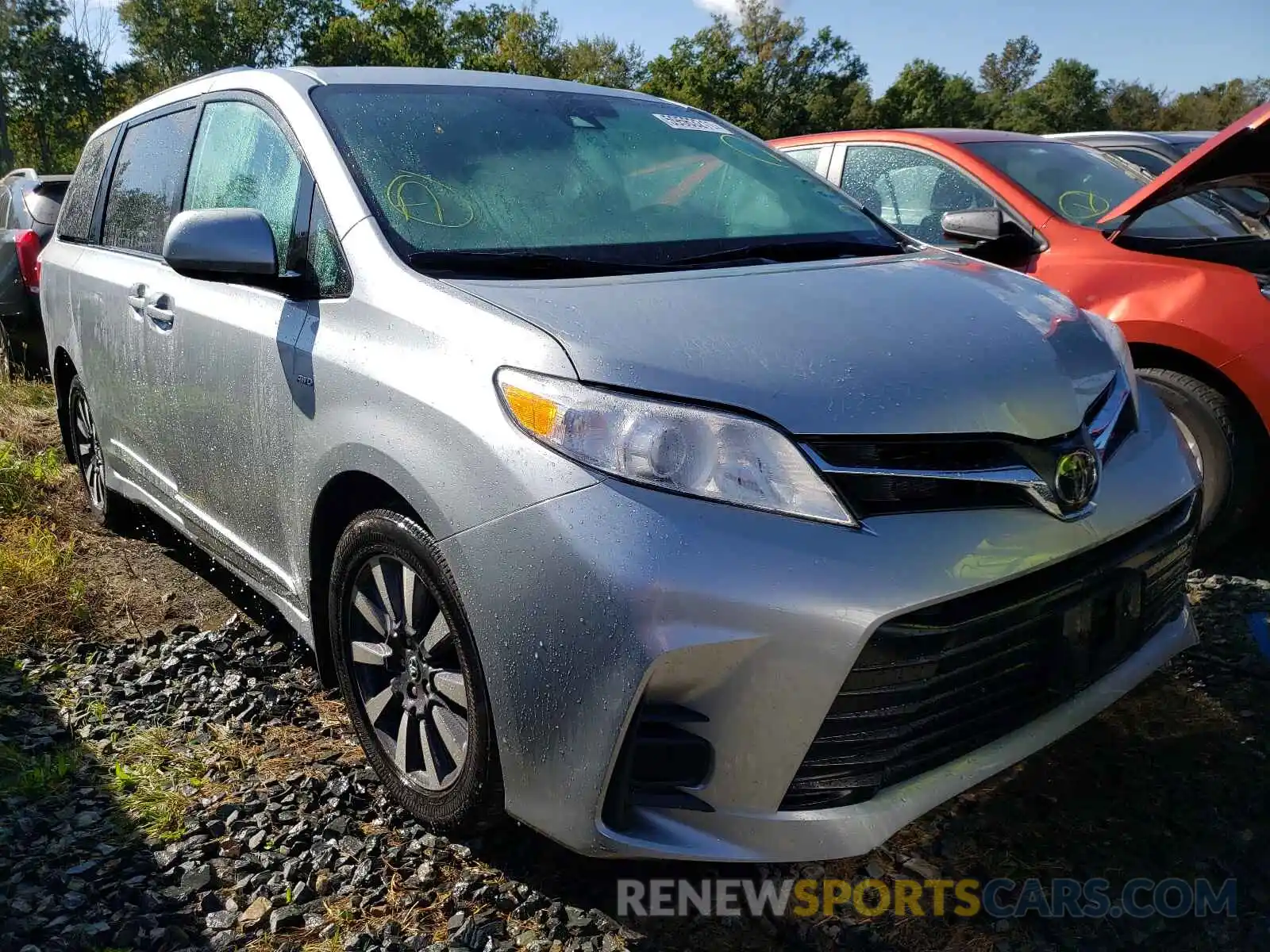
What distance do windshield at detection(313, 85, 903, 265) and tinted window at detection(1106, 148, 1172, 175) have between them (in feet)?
18.7

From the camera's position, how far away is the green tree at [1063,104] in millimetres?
63969

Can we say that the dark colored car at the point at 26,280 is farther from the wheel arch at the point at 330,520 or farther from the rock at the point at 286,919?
the rock at the point at 286,919

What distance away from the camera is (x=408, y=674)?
2.13m

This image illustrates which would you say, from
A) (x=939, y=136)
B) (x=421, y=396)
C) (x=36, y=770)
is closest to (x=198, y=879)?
(x=36, y=770)

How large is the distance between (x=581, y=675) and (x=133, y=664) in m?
2.08

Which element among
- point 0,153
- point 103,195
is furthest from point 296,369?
point 0,153

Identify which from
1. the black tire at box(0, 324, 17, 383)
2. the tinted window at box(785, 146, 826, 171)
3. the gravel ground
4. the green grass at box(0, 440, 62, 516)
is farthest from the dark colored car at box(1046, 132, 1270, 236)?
the black tire at box(0, 324, 17, 383)

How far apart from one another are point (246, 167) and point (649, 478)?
1.79m

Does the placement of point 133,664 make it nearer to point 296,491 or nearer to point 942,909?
point 296,491

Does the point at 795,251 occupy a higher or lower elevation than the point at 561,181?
lower

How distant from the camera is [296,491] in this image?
2.36 metres

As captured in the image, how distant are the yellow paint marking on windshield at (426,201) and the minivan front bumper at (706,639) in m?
0.87

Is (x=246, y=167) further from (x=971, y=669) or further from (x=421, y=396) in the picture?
(x=971, y=669)

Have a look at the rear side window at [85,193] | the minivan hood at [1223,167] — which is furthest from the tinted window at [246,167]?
the minivan hood at [1223,167]
